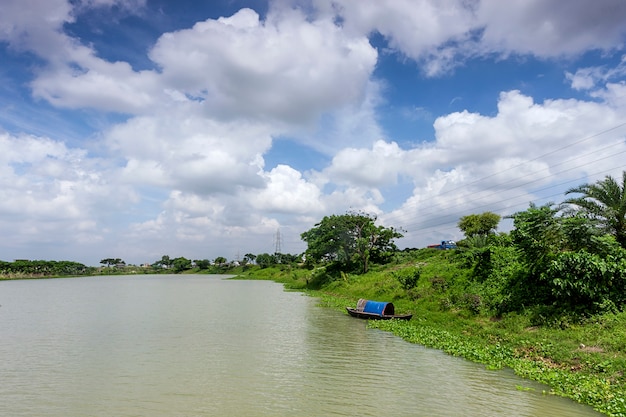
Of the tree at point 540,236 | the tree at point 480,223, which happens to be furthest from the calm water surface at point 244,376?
the tree at point 480,223

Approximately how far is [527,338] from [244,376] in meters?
14.5

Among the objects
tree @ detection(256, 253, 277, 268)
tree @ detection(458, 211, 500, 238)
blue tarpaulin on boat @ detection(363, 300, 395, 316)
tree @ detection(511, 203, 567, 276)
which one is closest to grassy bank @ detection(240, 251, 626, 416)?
blue tarpaulin on boat @ detection(363, 300, 395, 316)

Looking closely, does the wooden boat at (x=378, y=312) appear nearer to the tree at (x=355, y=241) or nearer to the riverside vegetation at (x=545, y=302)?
the riverside vegetation at (x=545, y=302)

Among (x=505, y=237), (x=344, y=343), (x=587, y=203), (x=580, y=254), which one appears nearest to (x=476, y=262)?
(x=505, y=237)

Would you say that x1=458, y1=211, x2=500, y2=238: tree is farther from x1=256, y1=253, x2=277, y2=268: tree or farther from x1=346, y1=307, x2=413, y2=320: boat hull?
x1=256, y1=253, x2=277, y2=268: tree

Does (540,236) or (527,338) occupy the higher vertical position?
(540,236)

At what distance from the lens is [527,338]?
19.9 m

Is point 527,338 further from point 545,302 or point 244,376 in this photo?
point 244,376

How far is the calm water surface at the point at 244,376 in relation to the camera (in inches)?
488

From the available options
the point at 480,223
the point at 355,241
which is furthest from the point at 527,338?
the point at 480,223

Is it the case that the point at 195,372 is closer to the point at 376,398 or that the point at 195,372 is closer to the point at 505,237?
the point at 376,398

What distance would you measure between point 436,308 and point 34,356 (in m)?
26.1

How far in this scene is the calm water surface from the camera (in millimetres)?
12383

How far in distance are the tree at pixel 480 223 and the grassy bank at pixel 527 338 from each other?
132 feet
